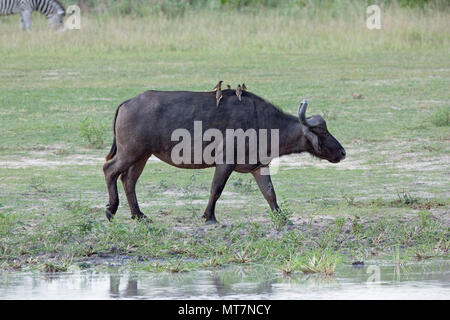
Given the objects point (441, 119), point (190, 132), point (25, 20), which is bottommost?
point (441, 119)

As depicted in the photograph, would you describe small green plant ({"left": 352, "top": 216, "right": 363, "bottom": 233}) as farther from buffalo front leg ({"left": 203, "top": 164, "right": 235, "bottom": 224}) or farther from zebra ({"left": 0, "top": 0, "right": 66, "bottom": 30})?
zebra ({"left": 0, "top": 0, "right": 66, "bottom": 30})

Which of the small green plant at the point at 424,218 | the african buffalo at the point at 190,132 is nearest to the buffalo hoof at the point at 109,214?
the african buffalo at the point at 190,132

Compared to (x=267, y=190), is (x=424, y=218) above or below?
below

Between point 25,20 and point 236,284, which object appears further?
point 25,20

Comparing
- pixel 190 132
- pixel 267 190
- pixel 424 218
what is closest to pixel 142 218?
pixel 190 132

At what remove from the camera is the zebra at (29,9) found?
69.9 ft

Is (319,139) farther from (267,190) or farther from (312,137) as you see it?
(267,190)

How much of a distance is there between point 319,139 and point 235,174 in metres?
2.33

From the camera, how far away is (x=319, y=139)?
31.1ft

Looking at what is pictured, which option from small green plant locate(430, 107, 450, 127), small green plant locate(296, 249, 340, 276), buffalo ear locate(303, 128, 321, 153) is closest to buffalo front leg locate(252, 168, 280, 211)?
buffalo ear locate(303, 128, 321, 153)

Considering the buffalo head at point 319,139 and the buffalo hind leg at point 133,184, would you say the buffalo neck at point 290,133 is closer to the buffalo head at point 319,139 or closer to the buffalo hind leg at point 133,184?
the buffalo head at point 319,139

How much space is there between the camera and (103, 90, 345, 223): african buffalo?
900cm
